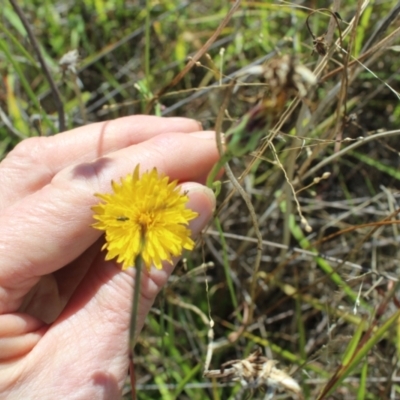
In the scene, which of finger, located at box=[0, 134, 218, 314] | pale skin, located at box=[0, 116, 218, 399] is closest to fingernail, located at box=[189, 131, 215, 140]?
pale skin, located at box=[0, 116, 218, 399]

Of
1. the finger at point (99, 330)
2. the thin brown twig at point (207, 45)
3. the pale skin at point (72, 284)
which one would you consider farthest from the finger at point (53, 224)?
the thin brown twig at point (207, 45)

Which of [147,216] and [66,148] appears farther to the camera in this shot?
[66,148]

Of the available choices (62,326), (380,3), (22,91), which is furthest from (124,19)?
(62,326)

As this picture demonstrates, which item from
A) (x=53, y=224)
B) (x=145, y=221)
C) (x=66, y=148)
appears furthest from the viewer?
(x=66, y=148)

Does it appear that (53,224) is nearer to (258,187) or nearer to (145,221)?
(145,221)

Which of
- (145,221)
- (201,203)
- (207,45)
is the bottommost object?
(201,203)

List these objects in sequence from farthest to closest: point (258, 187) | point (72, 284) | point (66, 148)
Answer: point (258, 187)
point (66, 148)
point (72, 284)

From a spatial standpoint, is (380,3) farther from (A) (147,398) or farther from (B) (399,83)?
(A) (147,398)

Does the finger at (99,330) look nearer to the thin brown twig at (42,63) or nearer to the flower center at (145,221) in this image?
the flower center at (145,221)

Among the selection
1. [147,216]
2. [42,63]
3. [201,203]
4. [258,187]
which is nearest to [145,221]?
[147,216]
